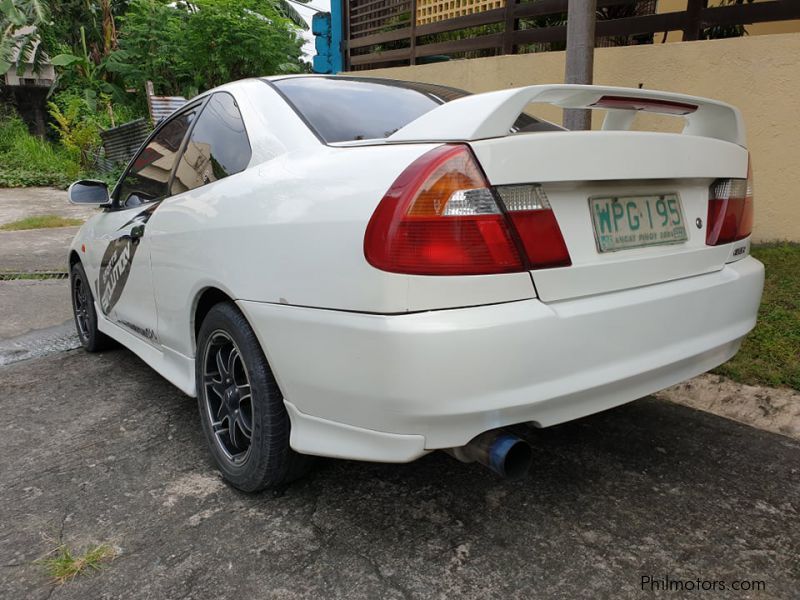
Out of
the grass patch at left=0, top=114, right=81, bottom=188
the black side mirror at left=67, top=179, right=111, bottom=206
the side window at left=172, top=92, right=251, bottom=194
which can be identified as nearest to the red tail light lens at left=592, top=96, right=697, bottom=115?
the side window at left=172, top=92, right=251, bottom=194

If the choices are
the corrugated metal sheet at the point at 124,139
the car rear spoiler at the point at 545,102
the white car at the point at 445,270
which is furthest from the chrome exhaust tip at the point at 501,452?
the corrugated metal sheet at the point at 124,139

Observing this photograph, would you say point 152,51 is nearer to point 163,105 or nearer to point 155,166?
point 163,105

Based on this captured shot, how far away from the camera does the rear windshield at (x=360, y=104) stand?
2.18 m

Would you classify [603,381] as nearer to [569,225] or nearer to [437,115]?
[569,225]

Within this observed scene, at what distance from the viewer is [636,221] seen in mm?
1889

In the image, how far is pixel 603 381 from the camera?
1745 millimetres

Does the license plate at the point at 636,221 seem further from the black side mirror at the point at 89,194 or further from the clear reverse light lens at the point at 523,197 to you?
the black side mirror at the point at 89,194

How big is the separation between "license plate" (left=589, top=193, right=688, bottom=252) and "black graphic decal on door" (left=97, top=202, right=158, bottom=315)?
6.28 feet

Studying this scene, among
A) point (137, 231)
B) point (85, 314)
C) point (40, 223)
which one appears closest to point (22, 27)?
point (40, 223)

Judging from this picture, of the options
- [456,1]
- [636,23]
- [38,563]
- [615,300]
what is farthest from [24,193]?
[615,300]

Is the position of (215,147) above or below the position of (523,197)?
above

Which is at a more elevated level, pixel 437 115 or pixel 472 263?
pixel 437 115

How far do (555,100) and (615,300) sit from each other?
2.05ft

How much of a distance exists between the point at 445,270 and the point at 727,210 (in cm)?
121
